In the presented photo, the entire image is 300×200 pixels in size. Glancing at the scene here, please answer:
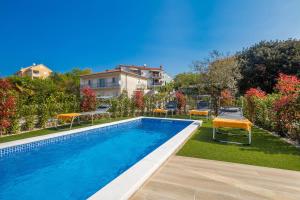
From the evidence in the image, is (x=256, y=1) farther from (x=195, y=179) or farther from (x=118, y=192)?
(x=118, y=192)

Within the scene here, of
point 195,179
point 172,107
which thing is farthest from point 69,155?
point 172,107

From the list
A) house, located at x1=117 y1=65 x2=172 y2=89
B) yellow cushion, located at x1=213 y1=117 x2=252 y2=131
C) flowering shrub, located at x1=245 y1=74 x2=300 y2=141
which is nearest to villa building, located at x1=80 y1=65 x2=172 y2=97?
house, located at x1=117 y1=65 x2=172 y2=89

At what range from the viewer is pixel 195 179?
3340 mm

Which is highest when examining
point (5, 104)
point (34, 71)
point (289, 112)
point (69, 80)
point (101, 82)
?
point (34, 71)

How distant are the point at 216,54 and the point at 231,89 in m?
→ 3.37

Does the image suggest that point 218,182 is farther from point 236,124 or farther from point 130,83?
point 130,83

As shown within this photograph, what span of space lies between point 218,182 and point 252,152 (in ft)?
7.79

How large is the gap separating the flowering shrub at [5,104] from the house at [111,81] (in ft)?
75.0

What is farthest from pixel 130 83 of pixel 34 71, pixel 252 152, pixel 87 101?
pixel 34 71

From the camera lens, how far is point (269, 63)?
2383 cm

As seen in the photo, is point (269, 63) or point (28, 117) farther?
point (269, 63)

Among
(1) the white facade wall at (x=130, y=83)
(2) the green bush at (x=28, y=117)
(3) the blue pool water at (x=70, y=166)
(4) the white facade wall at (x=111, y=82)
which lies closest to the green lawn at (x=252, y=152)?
(3) the blue pool water at (x=70, y=166)

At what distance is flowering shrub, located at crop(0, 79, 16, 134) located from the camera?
695 centimetres

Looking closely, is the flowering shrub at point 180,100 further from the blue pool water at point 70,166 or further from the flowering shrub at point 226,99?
the blue pool water at point 70,166
